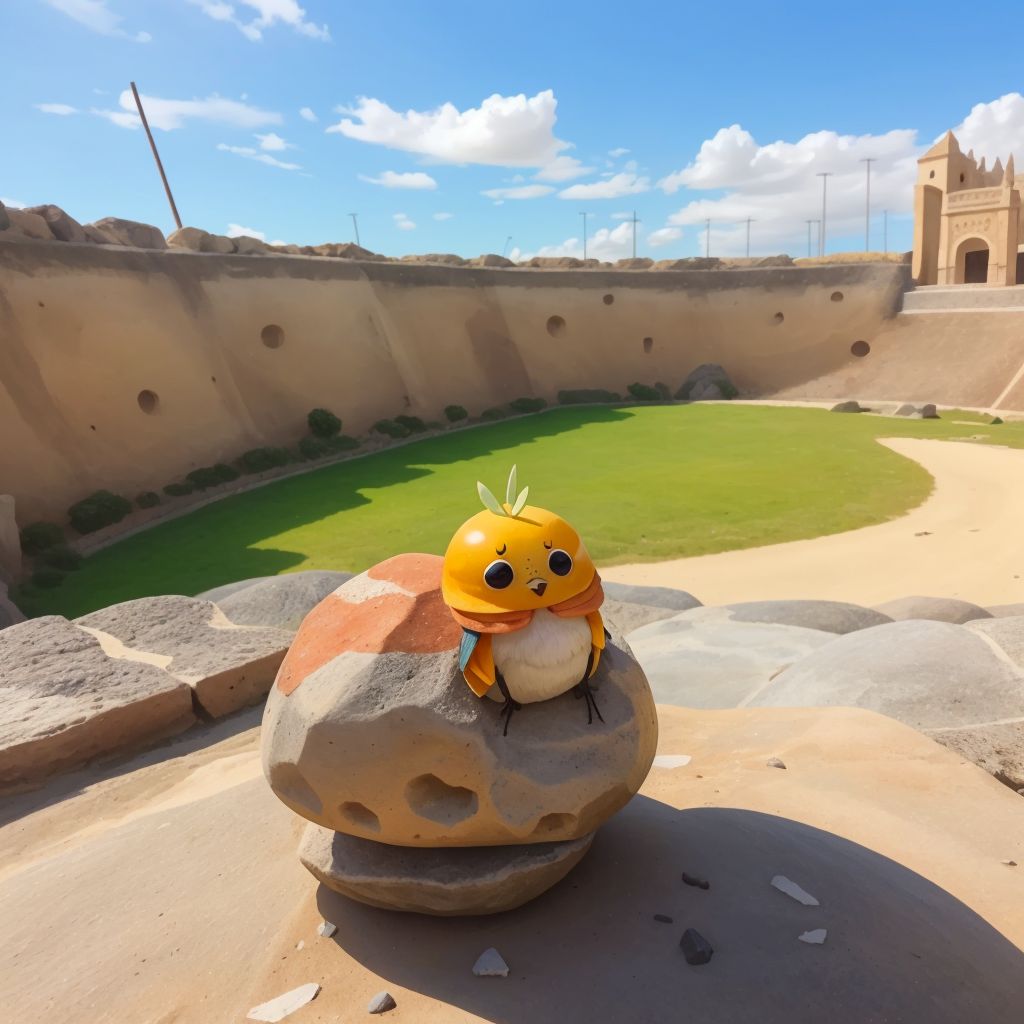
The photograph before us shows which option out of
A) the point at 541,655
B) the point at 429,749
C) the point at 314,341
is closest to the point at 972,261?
the point at 314,341

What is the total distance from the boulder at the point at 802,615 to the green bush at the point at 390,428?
15.2 m

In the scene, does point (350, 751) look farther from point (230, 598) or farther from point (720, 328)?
point (720, 328)

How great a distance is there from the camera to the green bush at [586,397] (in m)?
28.6

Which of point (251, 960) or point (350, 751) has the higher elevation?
point (350, 751)

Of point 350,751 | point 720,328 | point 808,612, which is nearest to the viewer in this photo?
point 350,751

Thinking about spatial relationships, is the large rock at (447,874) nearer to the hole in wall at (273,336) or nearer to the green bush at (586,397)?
the hole in wall at (273,336)

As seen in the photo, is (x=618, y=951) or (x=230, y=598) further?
(x=230, y=598)

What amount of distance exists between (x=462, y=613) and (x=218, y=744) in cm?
417

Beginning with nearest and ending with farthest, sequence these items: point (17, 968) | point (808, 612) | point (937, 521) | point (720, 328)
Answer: point (17, 968) → point (808, 612) → point (937, 521) → point (720, 328)

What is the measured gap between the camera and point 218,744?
6.31m

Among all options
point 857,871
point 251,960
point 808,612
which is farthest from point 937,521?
point 251,960

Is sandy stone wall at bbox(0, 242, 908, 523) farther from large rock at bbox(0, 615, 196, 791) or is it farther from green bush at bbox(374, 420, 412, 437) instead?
large rock at bbox(0, 615, 196, 791)

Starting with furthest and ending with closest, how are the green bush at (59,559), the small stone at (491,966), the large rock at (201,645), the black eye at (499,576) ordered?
the green bush at (59,559) < the large rock at (201,645) < the black eye at (499,576) < the small stone at (491,966)

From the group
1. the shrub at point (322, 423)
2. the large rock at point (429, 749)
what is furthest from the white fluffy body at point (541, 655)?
the shrub at point (322, 423)
